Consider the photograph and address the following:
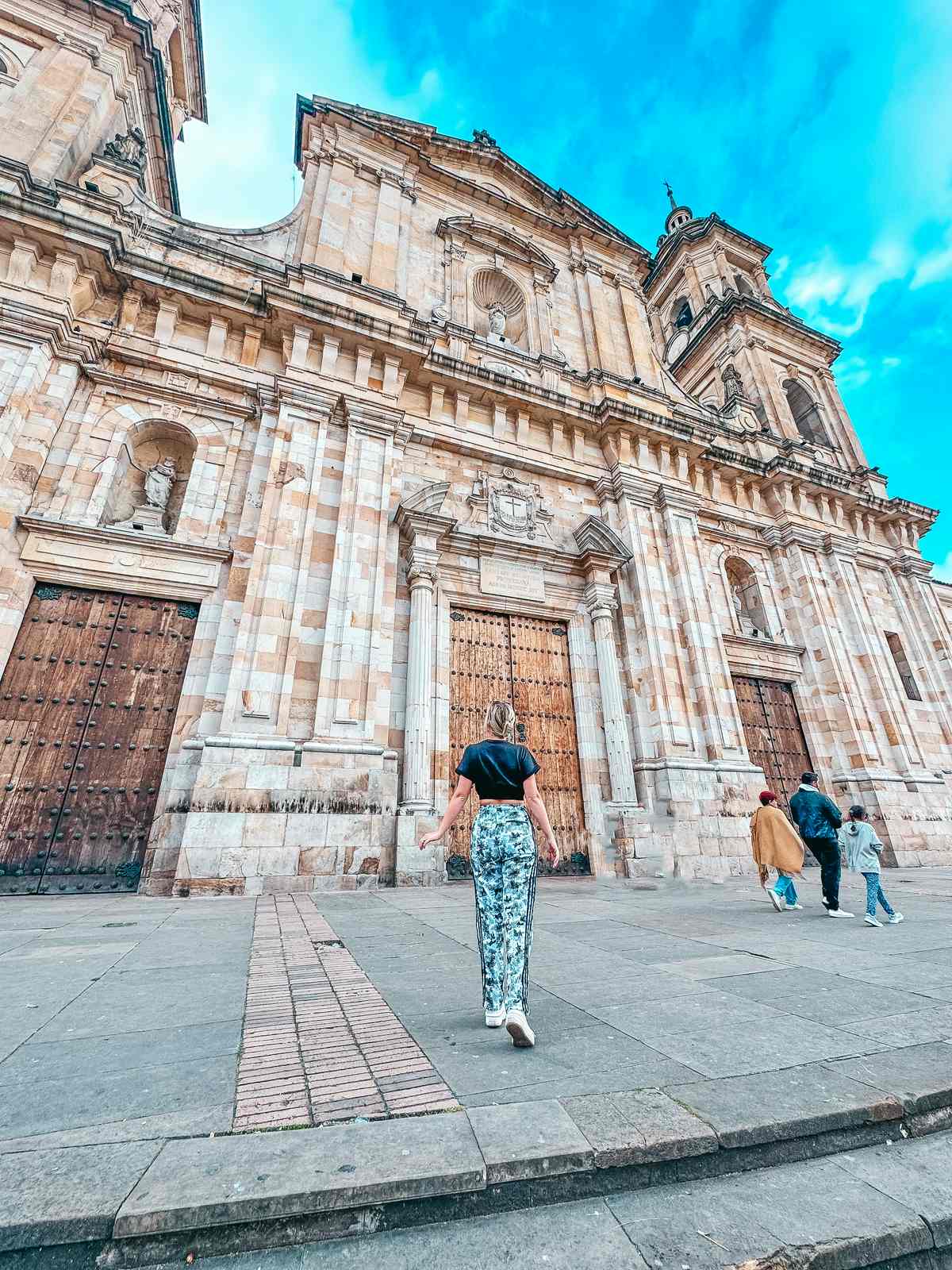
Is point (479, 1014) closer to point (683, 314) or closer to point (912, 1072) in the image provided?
point (912, 1072)

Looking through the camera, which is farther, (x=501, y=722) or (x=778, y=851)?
(x=778, y=851)

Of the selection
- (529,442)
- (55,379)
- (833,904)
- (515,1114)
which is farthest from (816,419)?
(515,1114)

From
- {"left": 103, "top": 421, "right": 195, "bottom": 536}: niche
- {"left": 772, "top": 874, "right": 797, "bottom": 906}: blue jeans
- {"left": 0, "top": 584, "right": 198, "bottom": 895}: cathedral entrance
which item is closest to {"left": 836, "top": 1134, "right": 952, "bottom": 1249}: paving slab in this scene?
{"left": 772, "top": 874, "right": 797, "bottom": 906}: blue jeans

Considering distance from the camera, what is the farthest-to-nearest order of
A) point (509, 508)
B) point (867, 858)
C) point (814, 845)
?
point (509, 508) → point (814, 845) → point (867, 858)

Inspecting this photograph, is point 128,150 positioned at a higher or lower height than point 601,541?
higher

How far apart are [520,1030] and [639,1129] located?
69 centimetres

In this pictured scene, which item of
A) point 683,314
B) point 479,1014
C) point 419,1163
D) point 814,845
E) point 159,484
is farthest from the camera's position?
point 683,314

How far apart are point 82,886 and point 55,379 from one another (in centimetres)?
763

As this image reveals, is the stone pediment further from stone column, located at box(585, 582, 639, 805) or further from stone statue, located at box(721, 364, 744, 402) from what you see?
stone statue, located at box(721, 364, 744, 402)

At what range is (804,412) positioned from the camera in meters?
20.0

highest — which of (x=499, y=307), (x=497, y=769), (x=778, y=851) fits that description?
(x=499, y=307)

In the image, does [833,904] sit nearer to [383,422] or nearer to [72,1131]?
[72,1131]

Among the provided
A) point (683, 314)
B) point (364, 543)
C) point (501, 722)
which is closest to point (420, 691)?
point (364, 543)

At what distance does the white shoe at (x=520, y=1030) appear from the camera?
87.7 inches
